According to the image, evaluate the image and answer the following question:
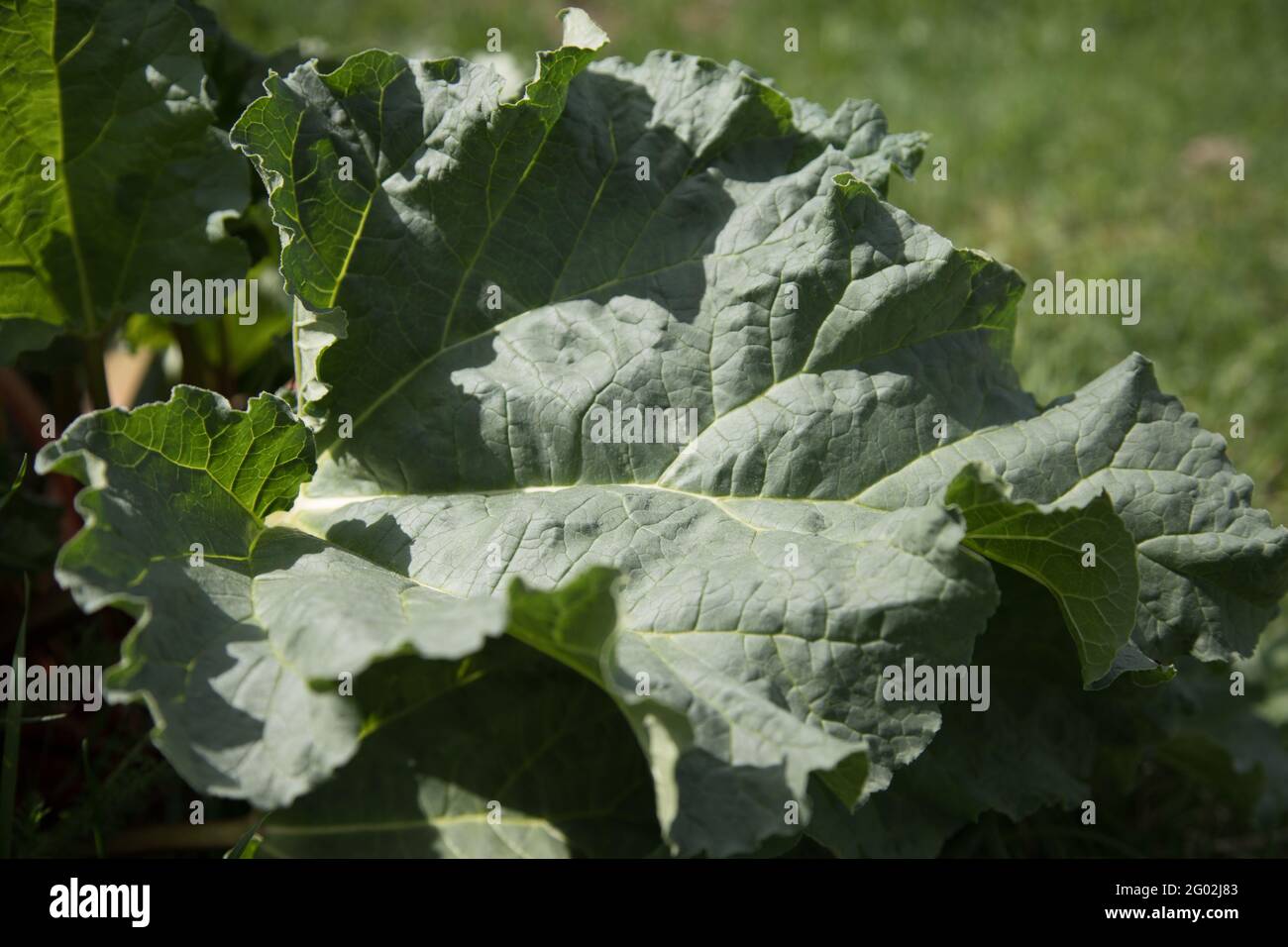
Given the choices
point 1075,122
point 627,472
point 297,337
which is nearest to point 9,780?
point 297,337

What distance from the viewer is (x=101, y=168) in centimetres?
221

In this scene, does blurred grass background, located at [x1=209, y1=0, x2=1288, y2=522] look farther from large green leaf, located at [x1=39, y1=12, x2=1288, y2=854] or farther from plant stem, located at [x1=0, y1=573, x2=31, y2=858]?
plant stem, located at [x1=0, y1=573, x2=31, y2=858]

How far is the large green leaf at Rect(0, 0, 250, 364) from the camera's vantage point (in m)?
2.11

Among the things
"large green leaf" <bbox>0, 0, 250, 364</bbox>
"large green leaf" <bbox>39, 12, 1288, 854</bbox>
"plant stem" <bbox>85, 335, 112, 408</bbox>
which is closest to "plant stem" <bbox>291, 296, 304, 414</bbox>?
"large green leaf" <bbox>39, 12, 1288, 854</bbox>

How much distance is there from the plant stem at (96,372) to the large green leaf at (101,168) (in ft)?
0.18

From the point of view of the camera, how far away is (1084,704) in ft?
7.04

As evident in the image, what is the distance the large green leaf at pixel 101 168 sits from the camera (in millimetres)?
2111

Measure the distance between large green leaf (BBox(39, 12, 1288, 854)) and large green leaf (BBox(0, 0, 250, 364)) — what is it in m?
0.42

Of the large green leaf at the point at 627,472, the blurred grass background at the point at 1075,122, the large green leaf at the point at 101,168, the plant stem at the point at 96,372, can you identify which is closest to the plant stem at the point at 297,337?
the large green leaf at the point at 627,472

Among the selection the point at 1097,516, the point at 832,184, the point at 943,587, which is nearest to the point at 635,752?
the point at 943,587

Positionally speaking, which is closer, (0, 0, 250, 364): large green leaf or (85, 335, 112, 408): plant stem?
(0, 0, 250, 364): large green leaf

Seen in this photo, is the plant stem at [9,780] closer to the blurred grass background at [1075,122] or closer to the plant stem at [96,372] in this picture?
the plant stem at [96,372]

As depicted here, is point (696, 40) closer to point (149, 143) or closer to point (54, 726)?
point (149, 143)

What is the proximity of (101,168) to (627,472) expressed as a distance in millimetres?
1114
